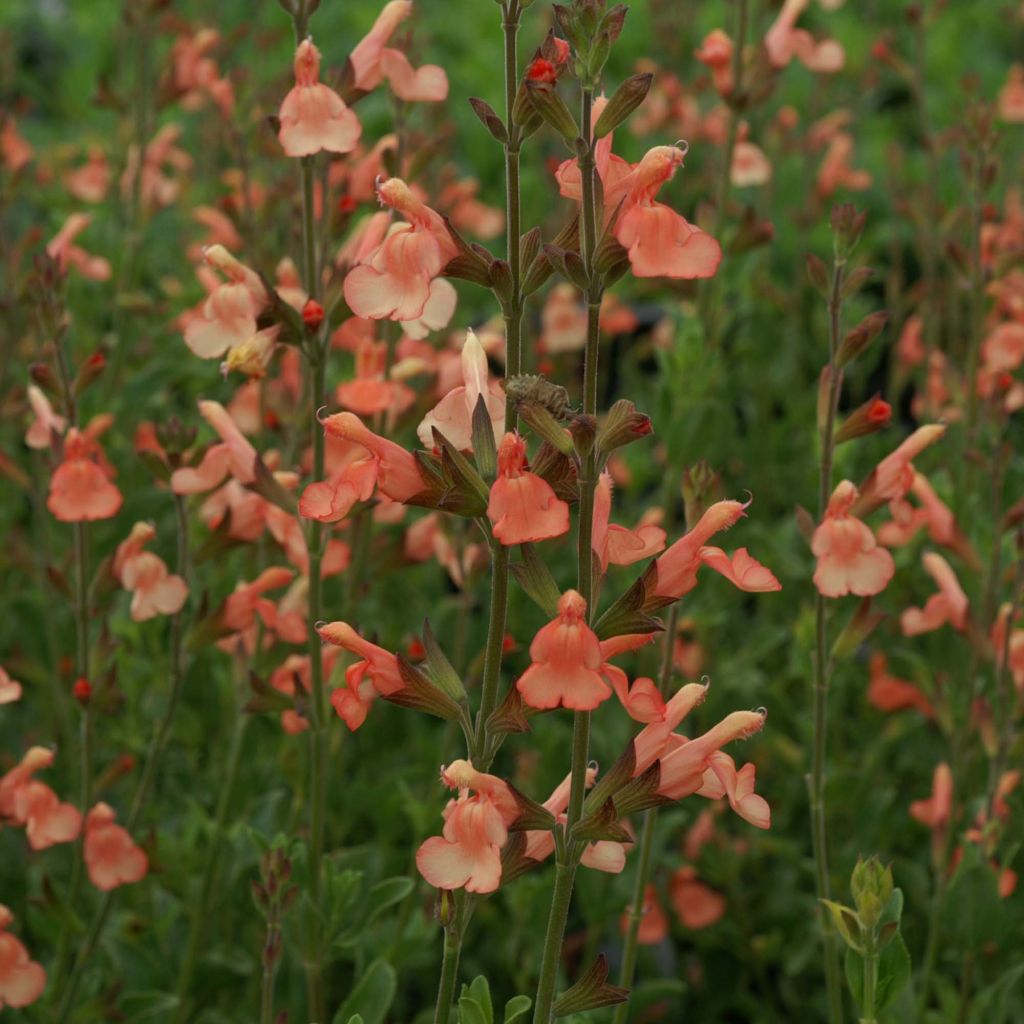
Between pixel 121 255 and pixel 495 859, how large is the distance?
3553 millimetres

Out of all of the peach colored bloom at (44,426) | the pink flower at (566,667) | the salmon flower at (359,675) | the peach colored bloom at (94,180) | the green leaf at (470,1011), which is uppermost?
the pink flower at (566,667)

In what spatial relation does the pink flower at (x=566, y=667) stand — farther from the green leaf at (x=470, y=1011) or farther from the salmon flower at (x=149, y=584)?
the salmon flower at (x=149, y=584)

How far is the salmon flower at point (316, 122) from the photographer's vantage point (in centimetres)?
229

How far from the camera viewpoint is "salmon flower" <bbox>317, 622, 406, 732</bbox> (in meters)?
1.84

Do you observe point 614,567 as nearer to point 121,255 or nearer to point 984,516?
point 984,516

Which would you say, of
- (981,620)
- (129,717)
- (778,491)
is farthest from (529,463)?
(778,491)

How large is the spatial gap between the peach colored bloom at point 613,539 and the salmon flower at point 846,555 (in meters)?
0.54

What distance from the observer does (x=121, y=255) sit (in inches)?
191

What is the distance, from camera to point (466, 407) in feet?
6.15

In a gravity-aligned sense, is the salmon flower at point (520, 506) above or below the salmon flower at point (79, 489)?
above

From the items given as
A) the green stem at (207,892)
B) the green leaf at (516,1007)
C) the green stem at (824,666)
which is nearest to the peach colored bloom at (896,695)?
the green stem at (824,666)

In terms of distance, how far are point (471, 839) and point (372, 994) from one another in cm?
77

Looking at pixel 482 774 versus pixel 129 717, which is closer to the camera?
pixel 482 774

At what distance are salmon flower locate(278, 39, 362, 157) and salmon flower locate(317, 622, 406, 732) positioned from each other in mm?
761
